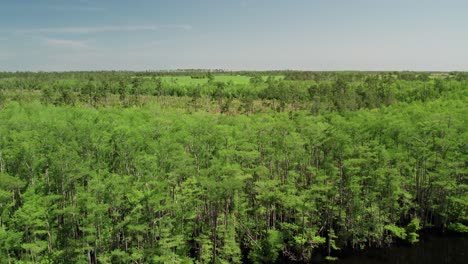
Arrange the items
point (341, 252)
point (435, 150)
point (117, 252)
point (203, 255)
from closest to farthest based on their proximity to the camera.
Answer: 1. point (117, 252)
2. point (203, 255)
3. point (341, 252)
4. point (435, 150)

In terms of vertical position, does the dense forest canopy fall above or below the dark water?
above

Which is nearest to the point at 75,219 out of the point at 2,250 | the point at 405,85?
the point at 2,250

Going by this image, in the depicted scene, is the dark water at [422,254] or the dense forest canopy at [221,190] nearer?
the dense forest canopy at [221,190]

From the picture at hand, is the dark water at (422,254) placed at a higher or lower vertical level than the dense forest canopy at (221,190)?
lower

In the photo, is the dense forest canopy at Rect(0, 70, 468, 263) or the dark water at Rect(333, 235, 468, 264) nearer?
the dense forest canopy at Rect(0, 70, 468, 263)

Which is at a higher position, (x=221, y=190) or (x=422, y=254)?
(x=221, y=190)

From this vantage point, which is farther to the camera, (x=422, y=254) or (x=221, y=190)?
(x=422, y=254)

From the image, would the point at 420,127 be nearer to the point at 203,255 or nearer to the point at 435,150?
the point at 435,150

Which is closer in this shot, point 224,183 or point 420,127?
point 224,183
